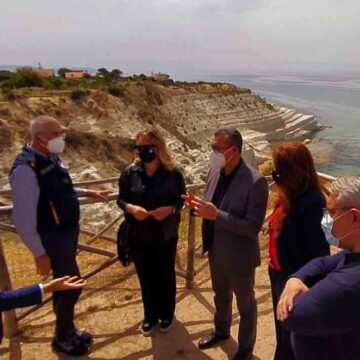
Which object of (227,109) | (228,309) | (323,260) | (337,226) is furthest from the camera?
(227,109)

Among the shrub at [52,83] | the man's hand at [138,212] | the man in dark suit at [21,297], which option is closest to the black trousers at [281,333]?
the man's hand at [138,212]

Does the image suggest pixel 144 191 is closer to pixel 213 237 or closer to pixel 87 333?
pixel 213 237

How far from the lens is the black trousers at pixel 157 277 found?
3521mm

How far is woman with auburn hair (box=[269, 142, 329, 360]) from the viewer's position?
8.04 ft

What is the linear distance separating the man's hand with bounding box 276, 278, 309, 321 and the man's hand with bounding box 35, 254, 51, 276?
1.75 m

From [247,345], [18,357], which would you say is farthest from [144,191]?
[18,357]

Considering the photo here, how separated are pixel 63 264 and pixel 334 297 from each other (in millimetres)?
2143

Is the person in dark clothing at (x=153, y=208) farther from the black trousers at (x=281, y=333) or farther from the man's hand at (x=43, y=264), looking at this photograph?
the black trousers at (x=281, y=333)

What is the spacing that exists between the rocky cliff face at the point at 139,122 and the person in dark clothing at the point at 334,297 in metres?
17.0

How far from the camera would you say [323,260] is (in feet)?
6.90

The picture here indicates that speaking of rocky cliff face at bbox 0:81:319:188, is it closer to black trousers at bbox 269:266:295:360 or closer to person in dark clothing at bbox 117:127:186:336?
person in dark clothing at bbox 117:127:186:336

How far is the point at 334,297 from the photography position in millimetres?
1664

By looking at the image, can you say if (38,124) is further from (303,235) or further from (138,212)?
(303,235)

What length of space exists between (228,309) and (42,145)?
2066 millimetres
